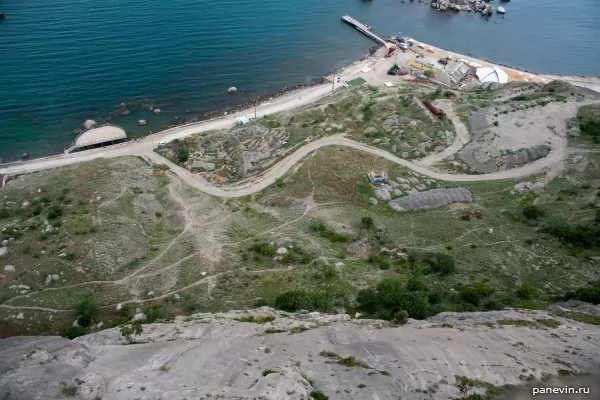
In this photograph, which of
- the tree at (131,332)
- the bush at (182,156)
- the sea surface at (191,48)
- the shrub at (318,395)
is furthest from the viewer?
the sea surface at (191,48)

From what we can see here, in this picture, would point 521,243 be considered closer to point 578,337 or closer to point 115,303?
point 578,337

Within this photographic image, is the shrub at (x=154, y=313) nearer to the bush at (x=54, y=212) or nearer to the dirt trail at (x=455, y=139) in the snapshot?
the bush at (x=54, y=212)

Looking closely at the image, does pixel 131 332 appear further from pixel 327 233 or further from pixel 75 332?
pixel 327 233

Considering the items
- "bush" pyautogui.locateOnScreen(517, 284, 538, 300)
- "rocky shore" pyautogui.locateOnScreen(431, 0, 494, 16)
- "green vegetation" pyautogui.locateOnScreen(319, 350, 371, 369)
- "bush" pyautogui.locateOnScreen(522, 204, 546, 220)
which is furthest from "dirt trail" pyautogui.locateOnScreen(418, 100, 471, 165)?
"rocky shore" pyautogui.locateOnScreen(431, 0, 494, 16)

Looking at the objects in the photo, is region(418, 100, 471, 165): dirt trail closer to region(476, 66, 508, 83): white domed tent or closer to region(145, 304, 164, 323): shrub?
region(476, 66, 508, 83): white domed tent

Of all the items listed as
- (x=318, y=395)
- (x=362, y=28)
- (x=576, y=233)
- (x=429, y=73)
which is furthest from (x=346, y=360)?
(x=362, y=28)

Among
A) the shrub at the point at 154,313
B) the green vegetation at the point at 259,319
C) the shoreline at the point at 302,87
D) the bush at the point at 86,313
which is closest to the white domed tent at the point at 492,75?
the shoreline at the point at 302,87

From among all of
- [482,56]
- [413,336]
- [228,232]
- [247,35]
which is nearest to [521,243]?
[413,336]
